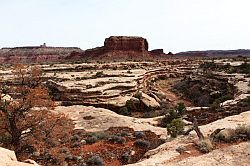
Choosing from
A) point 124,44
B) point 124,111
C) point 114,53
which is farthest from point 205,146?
point 124,44

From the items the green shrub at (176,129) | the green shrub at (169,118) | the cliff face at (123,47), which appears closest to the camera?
the green shrub at (176,129)

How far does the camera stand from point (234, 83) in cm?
4216

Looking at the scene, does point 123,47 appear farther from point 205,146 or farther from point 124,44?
point 205,146

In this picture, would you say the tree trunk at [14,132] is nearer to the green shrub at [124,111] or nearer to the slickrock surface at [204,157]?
the slickrock surface at [204,157]

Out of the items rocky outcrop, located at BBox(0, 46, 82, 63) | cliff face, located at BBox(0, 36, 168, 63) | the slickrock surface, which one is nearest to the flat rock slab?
the slickrock surface

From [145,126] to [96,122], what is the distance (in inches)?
144

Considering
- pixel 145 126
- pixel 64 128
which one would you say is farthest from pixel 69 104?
pixel 64 128

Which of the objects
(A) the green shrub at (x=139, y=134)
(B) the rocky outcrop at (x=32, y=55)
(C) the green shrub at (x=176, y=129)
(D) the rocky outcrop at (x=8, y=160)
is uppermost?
(B) the rocky outcrop at (x=32, y=55)

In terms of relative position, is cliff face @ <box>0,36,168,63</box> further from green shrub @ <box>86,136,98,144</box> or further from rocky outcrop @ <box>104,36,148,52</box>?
green shrub @ <box>86,136,98,144</box>

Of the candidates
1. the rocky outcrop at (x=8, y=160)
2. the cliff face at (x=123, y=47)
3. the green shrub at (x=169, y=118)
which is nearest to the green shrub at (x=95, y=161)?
the rocky outcrop at (x=8, y=160)

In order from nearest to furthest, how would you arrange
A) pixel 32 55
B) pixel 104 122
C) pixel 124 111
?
pixel 104 122
pixel 124 111
pixel 32 55

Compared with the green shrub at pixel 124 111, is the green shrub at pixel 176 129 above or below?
above

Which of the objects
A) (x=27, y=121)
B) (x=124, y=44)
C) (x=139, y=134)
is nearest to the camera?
(x=27, y=121)

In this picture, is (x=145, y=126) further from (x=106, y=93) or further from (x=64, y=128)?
(x=106, y=93)
